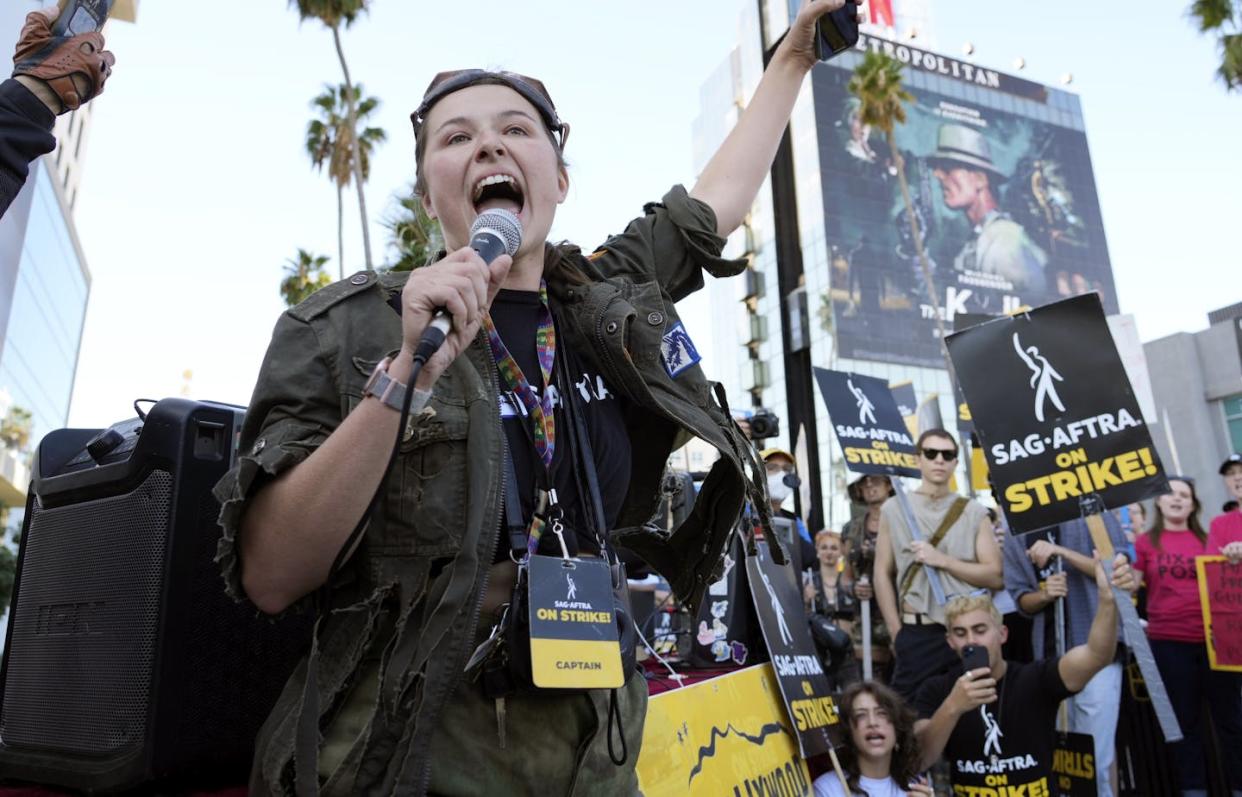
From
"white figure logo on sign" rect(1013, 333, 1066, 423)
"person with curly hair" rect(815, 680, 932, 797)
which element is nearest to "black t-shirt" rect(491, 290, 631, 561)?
"person with curly hair" rect(815, 680, 932, 797)

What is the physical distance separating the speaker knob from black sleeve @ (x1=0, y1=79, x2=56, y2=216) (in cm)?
53

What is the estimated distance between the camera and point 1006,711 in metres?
4.40

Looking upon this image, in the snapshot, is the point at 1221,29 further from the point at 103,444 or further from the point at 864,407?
the point at 103,444

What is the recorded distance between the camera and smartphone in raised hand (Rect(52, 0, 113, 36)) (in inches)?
77.7

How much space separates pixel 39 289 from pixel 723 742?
153ft

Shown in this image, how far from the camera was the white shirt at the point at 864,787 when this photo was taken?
3.93 meters

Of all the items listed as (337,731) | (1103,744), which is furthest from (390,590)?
(1103,744)

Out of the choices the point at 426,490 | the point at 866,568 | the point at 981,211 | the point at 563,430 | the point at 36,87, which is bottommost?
the point at 426,490

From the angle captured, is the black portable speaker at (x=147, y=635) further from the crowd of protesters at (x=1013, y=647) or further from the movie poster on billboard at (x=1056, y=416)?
the movie poster on billboard at (x=1056, y=416)

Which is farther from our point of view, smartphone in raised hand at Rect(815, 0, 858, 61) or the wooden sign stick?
the wooden sign stick

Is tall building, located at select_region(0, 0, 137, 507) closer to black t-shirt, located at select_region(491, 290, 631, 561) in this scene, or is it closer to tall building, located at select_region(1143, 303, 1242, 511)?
black t-shirt, located at select_region(491, 290, 631, 561)

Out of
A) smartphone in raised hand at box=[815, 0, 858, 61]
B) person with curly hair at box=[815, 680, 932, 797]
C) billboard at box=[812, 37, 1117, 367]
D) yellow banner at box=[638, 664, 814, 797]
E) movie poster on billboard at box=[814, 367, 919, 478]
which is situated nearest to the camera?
smartphone in raised hand at box=[815, 0, 858, 61]

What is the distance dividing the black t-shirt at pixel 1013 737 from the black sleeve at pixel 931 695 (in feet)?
1.06

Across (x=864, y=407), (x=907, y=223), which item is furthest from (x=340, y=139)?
(x=907, y=223)
